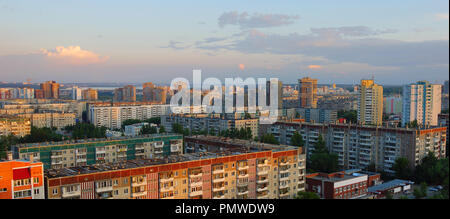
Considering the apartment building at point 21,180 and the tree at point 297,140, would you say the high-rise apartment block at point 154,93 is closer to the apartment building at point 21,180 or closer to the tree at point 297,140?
the tree at point 297,140

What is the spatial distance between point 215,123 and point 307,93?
8984mm

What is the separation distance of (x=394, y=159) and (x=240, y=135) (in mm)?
3054

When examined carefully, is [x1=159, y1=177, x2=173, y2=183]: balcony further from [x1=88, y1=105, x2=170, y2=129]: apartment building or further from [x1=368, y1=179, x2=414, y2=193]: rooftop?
[x1=88, y1=105, x2=170, y2=129]: apartment building

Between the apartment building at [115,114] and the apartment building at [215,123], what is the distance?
4.91 m

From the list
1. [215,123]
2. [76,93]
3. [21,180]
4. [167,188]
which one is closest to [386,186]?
[167,188]

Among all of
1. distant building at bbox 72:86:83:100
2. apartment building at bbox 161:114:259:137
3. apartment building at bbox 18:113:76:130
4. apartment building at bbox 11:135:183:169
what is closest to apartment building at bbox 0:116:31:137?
apartment building at bbox 18:113:76:130

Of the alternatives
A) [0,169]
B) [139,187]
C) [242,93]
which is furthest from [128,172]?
[242,93]

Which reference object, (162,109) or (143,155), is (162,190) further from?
(162,109)

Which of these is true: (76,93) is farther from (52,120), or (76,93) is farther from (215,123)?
(215,123)

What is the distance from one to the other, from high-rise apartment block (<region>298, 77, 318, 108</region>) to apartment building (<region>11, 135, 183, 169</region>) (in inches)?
483

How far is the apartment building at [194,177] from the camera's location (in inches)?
133

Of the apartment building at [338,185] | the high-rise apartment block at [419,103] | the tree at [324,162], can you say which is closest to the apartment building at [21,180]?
the apartment building at [338,185]

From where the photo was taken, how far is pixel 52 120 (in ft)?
48.7

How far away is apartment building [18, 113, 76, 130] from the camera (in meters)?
14.5
